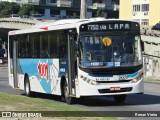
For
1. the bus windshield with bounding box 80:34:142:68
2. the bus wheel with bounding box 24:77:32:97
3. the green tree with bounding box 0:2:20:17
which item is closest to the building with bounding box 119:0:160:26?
the green tree with bounding box 0:2:20:17

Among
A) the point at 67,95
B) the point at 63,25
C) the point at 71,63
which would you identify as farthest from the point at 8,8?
the point at 71,63

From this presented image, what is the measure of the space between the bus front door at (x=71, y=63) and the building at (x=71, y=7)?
113 meters

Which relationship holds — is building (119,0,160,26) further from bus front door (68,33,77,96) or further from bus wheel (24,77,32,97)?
bus front door (68,33,77,96)

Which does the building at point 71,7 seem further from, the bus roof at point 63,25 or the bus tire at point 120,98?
the bus tire at point 120,98

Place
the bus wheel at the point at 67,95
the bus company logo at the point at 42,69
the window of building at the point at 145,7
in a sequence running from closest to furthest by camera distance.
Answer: the bus wheel at the point at 67,95
the bus company logo at the point at 42,69
the window of building at the point at 145,7

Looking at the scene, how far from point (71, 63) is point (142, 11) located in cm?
9323

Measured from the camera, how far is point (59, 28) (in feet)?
71.8

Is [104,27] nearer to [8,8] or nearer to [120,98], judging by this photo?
[120,98]

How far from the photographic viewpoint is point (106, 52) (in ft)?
65.3

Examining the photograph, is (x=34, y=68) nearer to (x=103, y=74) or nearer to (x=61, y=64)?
(x=61, y=64)

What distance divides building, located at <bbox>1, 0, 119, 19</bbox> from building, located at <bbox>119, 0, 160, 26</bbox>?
20603 millimetres

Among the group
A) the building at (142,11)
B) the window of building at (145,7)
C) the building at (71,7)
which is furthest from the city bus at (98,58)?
the building at (71,7)

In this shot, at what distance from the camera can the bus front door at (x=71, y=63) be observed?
805 inches

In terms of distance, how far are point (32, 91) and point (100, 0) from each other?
118905 mm
